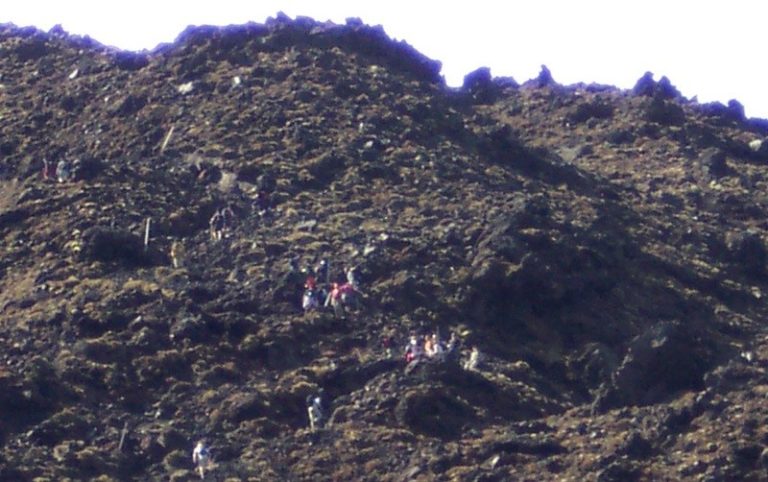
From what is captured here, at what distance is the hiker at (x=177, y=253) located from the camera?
181ft

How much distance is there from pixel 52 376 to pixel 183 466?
14.5 feet

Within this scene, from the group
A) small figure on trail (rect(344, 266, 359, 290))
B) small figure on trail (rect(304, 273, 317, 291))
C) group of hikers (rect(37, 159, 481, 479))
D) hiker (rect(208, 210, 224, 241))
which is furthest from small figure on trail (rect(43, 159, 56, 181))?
small figure on trail (rect(344, 266, 359, 290))

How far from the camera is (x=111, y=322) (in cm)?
5150

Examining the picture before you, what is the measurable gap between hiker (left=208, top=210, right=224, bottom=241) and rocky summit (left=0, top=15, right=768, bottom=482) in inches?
6.9

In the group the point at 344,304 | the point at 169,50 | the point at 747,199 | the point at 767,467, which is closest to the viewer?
the point at 767,467

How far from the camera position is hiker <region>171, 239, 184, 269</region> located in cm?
5503

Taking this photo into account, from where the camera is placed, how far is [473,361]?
5012 cm

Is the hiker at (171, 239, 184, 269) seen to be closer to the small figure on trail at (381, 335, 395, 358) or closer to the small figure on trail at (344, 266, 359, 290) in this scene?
the small figure on trail at (344, 266, 359, 290)

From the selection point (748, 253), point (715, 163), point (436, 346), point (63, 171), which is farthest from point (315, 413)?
point (715, 163)

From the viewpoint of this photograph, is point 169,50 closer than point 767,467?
No

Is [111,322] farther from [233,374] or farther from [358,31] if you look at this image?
[358,31]

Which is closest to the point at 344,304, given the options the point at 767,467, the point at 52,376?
the point at 52,376

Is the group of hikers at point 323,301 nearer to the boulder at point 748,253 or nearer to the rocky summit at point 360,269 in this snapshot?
the rocky summit at point 360,269

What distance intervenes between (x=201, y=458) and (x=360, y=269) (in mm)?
9414
